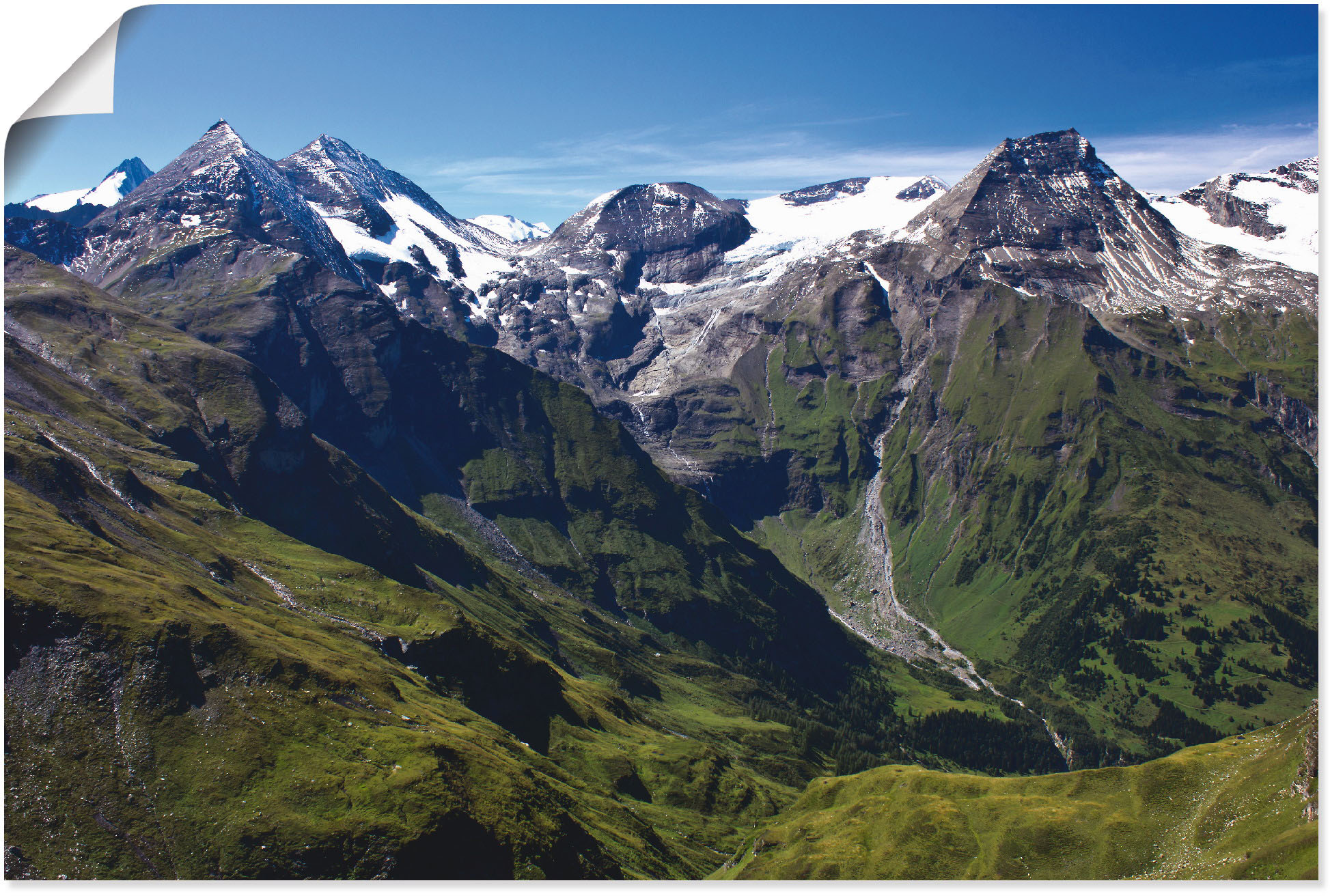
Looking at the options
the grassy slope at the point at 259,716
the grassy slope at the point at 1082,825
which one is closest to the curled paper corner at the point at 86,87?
the grassy slope at the point at 259,716

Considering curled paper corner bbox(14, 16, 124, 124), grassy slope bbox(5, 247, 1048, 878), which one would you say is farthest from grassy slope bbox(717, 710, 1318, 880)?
curled paper corner bbox(14, 16, 124, 124)

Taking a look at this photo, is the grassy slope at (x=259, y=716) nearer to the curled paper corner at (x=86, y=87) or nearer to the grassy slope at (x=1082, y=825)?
the grassy slope at (x=1082, y=825)

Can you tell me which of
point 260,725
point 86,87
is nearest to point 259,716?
point 260,725

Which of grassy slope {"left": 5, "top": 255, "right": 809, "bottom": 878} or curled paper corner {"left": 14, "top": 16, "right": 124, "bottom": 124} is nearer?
curled paper corner {"left": 14, "top": 16, "right": 124, "bottom": 124}

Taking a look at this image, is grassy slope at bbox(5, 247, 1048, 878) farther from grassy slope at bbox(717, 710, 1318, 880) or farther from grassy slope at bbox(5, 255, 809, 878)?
grassy slope at bbox(717, 710, 1318, 880)

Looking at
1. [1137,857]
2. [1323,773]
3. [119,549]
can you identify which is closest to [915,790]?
[1137,857]
